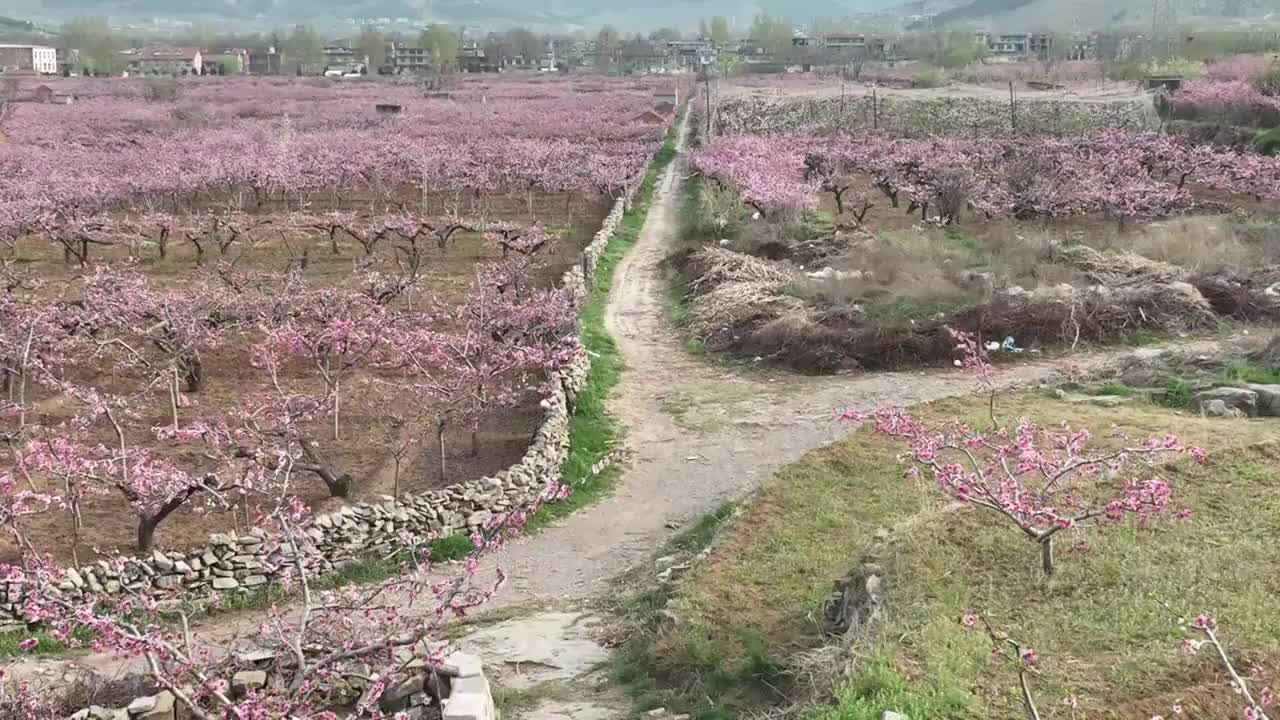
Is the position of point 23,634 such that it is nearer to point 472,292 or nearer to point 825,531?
point 825,531

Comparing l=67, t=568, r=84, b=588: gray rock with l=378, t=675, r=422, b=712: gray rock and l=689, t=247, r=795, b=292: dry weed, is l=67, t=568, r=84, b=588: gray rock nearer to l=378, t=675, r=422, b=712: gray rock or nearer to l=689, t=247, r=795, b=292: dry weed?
l=378, t=675, r=422, b=712: gray rock

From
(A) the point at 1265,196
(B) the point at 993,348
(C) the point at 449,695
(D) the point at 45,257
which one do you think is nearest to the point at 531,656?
(C) the point at 449,695

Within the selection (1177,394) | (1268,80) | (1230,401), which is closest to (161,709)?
(1230,401)

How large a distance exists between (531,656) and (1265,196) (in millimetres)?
33602

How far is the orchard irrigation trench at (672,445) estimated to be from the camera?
42.2 feet

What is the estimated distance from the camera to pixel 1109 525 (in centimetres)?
1062

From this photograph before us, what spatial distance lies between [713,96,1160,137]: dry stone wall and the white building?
396 feet

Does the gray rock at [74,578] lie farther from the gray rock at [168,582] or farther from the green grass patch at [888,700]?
the green grass patch at [888,700]

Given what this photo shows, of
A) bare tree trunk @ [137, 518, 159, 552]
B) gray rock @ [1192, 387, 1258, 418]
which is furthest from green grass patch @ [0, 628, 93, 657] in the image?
gray rock @ [1192, 387, 1258, 418]

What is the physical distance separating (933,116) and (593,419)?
207 feet

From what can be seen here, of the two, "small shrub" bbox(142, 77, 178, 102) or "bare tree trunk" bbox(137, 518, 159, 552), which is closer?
"bare tree trunk" bbox(137, 518, 159, 552)

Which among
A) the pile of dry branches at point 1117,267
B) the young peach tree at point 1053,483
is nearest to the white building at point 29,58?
the pile of dry branches at point 1117,267

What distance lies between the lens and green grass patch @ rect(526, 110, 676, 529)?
1524 cm

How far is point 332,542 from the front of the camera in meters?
13.1
